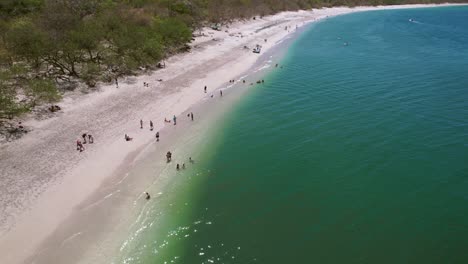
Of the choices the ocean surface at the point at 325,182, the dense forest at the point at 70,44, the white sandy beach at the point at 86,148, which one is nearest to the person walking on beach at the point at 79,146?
the white sandy beach at the point at 86,148

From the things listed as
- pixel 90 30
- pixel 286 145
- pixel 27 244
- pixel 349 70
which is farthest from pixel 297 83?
pixel 27 244

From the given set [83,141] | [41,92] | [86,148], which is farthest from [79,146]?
[41,92]

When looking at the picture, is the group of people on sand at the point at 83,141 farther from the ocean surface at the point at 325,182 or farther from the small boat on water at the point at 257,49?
the small boat on water at the point at 257,49

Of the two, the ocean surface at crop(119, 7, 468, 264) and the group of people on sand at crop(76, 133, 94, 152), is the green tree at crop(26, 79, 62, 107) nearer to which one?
the group of people on sand at crop(76, 133, 94, 152)

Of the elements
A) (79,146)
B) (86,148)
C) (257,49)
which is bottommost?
(86,148)

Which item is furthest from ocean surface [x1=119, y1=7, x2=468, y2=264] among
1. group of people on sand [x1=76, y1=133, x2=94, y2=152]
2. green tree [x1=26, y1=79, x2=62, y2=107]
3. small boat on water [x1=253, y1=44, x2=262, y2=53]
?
small boat on water [x1=253, y1=44, x2=262, y2=53]

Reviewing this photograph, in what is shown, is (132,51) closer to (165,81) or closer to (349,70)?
(165,81)

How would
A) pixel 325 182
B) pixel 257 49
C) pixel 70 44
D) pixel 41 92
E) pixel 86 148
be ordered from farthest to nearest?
pixel 257 49 → pixel 70 44 → pixel 41 92 → pixel 86 148 → pixel 325 182

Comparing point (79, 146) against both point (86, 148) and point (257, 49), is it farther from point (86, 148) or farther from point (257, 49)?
point (257, 49)
